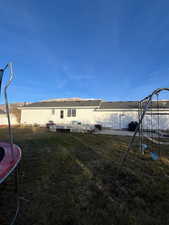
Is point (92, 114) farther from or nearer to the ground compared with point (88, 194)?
farther from the ground

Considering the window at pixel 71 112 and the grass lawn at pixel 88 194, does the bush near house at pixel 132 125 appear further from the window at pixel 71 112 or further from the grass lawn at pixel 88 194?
the grass lawn at pixel 88 194

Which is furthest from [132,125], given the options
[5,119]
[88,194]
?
[5,119]

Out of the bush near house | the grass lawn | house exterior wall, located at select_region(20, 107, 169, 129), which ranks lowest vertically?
the grass lawn

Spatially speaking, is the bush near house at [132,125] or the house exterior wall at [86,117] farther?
the house exterior wall at [86,117]

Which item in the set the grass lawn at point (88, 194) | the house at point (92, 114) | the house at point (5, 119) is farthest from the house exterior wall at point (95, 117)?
the grass lawn at point (88, 194)

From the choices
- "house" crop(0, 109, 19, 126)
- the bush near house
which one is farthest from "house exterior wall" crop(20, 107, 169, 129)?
"house" crop(0, 109, 19, 126)

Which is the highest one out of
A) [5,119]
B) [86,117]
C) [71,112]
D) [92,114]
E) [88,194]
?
[71,112]

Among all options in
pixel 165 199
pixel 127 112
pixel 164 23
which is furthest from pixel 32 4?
pixel 127 112

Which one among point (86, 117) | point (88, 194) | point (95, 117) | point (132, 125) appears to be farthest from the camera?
point (86, 117)

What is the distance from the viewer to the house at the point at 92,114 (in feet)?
49.3

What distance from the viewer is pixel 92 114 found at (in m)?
16.6

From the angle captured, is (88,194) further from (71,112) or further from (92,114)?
(71,112)

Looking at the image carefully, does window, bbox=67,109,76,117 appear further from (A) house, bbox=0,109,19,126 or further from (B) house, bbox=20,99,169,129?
(A) house, bbox=0,109,19,126

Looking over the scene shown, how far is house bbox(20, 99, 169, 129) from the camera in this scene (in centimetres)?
1502
